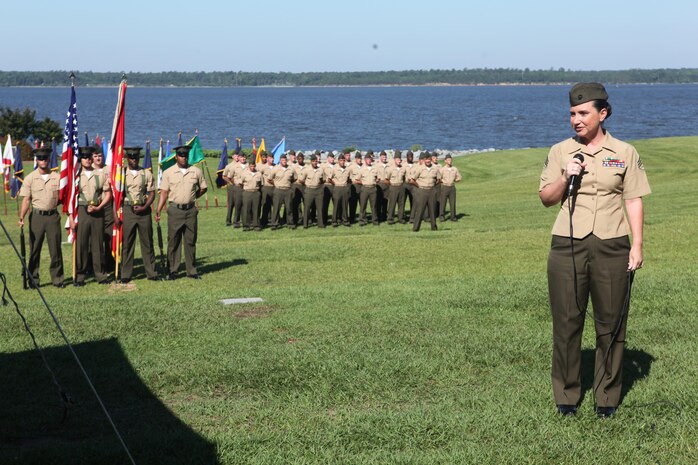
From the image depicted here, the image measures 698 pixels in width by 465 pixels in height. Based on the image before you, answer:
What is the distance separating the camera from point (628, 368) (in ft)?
25.9

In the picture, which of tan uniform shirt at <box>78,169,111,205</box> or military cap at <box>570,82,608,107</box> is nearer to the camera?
military cap at <box>570,82,608,107</box>

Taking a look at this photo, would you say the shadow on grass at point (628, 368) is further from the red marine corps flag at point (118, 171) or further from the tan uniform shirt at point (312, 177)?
the tan uniform shirt at point (312, 177)

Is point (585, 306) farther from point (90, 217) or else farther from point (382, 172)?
point (382, 172)

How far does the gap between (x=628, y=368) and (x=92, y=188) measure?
10328mm

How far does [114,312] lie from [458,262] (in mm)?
7095

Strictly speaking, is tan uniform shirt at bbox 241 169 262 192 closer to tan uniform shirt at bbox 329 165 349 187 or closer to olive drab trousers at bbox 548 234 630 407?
tan uniform shirt at bbox 329 165 349 187

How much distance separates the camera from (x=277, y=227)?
26297 mm

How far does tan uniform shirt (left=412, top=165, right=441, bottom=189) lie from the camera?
24438 millimetres

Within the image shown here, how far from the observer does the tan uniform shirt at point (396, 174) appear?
2691 cm

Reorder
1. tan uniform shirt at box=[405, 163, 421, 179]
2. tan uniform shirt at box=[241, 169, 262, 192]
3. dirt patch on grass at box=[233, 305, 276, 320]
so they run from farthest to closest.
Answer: tan uniform shirt at box=[405, 163, 421, 179]
tan uniform shirt at box=[241, 169, 262, 192]
dirt patch on grass at box=[233, 305, 276, 320]

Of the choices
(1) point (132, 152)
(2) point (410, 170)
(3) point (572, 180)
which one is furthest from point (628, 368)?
(2) point (410, 170)

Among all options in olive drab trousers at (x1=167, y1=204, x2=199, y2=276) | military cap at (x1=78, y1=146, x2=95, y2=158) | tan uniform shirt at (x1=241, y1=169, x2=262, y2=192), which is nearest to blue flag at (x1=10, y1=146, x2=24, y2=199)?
tan uniform shirt at (x1=241, y1=169, x2=262, y2=192)

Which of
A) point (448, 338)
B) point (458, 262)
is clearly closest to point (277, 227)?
point (458, 262)

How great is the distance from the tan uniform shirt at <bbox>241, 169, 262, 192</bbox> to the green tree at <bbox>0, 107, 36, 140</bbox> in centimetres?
2916
